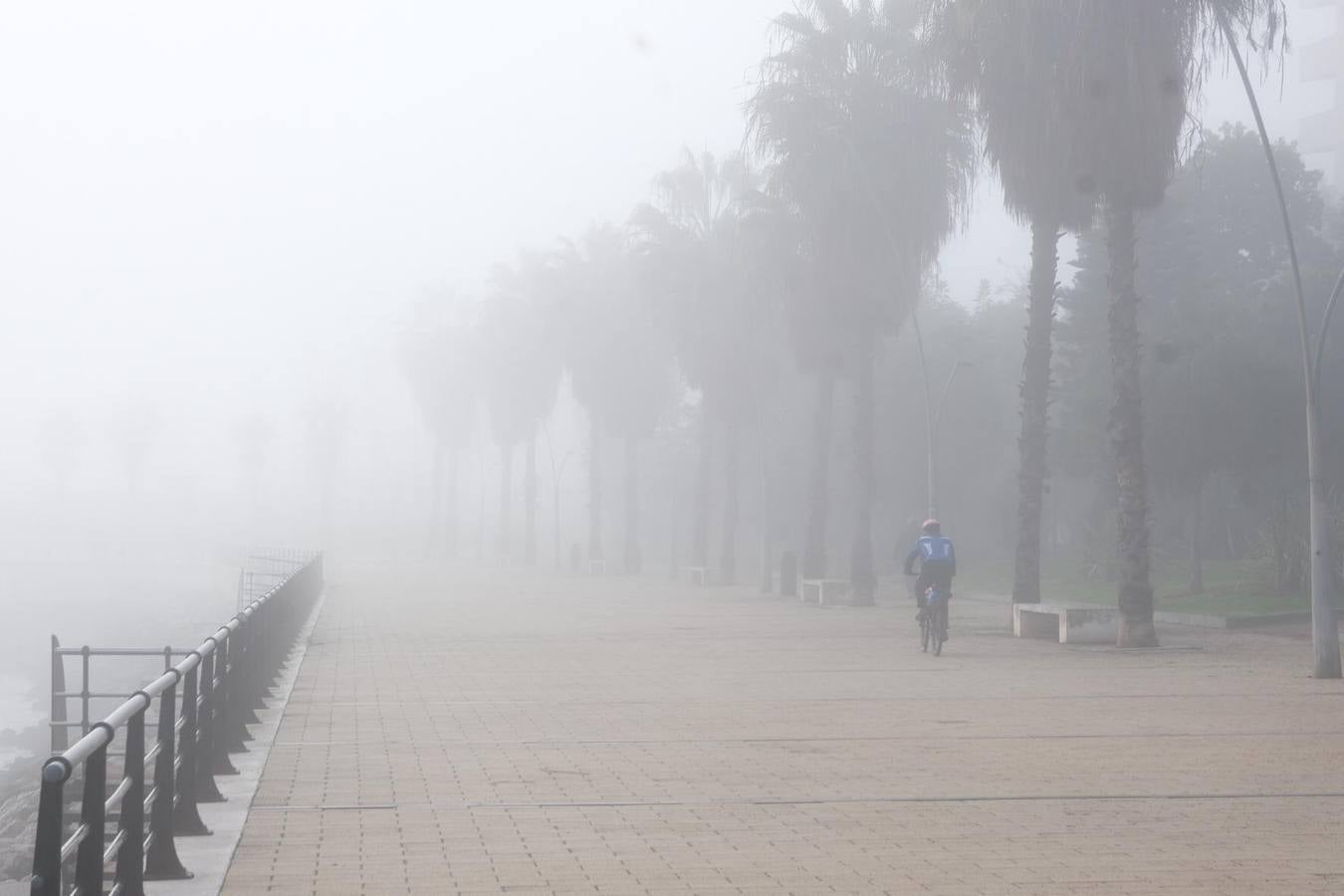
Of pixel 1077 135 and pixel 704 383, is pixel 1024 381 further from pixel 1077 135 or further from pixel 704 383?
pixel 704 383

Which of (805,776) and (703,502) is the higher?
(703,502)

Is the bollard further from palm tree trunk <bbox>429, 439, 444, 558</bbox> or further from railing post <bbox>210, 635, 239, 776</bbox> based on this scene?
palm tree trunk <bbox>429, 439, 444, 558</bbox>

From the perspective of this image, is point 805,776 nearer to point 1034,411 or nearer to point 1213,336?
point 1034,411

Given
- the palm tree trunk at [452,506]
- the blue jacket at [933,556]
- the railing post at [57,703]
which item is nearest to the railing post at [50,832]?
the railing post at [57,703]

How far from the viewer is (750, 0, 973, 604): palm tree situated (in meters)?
37.0

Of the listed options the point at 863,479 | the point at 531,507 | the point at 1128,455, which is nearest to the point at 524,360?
the point at 531,507

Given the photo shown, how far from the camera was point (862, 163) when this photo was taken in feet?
120

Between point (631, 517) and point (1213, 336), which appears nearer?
point (1213, 336)

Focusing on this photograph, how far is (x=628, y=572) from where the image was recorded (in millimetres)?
66625

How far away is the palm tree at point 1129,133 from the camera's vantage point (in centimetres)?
2317

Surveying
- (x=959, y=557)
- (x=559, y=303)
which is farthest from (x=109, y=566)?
(x=959, y=557)

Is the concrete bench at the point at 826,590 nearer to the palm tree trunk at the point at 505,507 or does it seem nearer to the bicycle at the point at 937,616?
the bicycle at the point at 937,616

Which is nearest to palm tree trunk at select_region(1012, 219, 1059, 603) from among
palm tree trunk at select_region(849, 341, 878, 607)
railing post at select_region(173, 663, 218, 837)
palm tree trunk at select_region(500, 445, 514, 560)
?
palm tree trunk at select_region(849, 341, 878, 607)

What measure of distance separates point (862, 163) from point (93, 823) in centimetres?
3269
